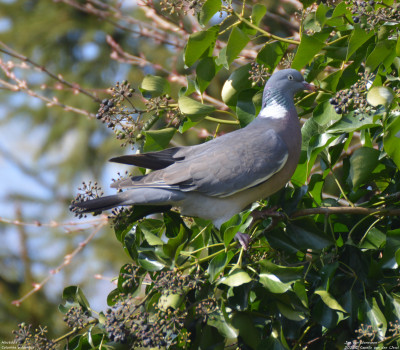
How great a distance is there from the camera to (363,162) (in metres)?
1.52

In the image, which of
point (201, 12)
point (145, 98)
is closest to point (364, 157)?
point (201, 12)

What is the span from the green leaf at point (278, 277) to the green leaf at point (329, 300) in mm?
67

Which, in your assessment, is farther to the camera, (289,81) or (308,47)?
(289,81)

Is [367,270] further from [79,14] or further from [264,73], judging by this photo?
[79,14]

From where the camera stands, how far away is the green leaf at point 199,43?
1.72 m

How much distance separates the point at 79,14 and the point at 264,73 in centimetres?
306

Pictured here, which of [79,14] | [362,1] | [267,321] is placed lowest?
[79,14]

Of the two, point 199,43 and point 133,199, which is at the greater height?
point 199,43

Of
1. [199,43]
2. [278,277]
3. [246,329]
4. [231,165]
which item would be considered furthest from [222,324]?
[199,43]

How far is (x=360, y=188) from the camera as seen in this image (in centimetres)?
171

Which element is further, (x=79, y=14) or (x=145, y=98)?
(x=79, y=14)

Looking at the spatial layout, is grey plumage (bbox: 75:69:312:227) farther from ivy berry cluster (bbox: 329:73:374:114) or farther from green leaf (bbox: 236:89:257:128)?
ivy berry cluster (bbox: 329:73:374:114)

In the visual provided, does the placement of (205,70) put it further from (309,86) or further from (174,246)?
(174,246)

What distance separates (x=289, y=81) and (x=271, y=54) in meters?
0.19
